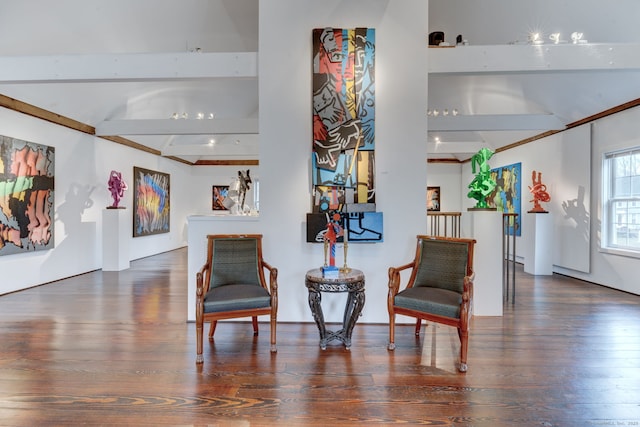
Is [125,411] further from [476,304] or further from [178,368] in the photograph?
[476,304]

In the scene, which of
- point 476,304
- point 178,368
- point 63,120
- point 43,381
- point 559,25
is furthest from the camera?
point 63,120

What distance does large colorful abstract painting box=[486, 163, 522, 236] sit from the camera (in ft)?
24.1

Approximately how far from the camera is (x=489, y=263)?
3.70 m

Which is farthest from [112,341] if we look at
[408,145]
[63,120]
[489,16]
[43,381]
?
[489,16]

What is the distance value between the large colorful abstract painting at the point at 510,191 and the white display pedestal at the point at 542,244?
94cm

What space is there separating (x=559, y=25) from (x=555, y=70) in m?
1.37

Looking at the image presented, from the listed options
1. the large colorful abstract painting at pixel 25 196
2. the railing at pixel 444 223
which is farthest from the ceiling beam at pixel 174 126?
the railing at pixel 444 223

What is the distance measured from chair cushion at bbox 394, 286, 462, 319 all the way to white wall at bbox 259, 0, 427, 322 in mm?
639

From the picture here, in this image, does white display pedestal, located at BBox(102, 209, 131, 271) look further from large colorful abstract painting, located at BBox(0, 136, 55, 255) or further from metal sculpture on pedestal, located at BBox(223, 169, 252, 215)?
metal sculpture on pedestal, located at BBox(223, 169, 252, 215)

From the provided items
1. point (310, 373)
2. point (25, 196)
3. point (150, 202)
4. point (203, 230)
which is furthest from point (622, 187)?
point (150, 202)

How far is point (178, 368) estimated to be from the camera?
250cm

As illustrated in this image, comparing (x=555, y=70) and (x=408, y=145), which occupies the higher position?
(x=555, y=70)

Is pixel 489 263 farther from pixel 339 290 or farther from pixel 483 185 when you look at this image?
pixel 339 290

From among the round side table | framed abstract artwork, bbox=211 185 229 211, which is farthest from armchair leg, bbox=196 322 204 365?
framed abstract artwork, bbox=211 185 229 211
